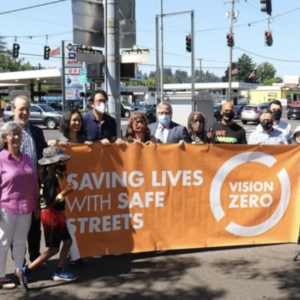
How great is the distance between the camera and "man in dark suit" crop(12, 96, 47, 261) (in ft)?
16.6

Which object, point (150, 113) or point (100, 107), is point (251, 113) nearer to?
point (150, 113)

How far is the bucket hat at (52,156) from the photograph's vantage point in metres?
4.80

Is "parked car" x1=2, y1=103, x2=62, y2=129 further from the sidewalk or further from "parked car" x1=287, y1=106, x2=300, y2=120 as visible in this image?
the sidewalk

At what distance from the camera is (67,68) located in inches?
1215

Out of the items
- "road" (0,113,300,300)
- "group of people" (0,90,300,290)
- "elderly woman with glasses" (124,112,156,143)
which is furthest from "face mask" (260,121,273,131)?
"elderly woman with glasses" (124,112,156,143)

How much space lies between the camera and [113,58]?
834cm

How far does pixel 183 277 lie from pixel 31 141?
2169mm

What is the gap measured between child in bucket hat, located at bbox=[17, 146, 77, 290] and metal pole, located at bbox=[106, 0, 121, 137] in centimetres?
348

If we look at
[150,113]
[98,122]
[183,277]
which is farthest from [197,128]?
[150,113]

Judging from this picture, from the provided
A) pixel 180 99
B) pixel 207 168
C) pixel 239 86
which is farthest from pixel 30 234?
pixel 239 86

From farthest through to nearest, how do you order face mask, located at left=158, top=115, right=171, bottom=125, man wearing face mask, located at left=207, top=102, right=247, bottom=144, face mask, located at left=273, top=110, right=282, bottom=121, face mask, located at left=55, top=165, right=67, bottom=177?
1. face mask, located at left=273, top=110, right=282, bottom=121
2. man wearing face mask, located at left=207, top=102, right=247, bottom=144
3. face mask, located at left=158, top=115, right=171, bottom=125
4. face mask, located at left=55, top=165, right=67, bottom=177

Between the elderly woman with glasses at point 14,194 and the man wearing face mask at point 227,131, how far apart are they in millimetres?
2791

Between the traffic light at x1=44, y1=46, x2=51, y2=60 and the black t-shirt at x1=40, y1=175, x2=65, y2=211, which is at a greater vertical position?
the traffic light at x1=44, y1=46, x2=51, y2=60

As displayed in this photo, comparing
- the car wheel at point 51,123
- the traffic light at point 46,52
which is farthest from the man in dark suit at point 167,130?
the traffic light at point 46,52
